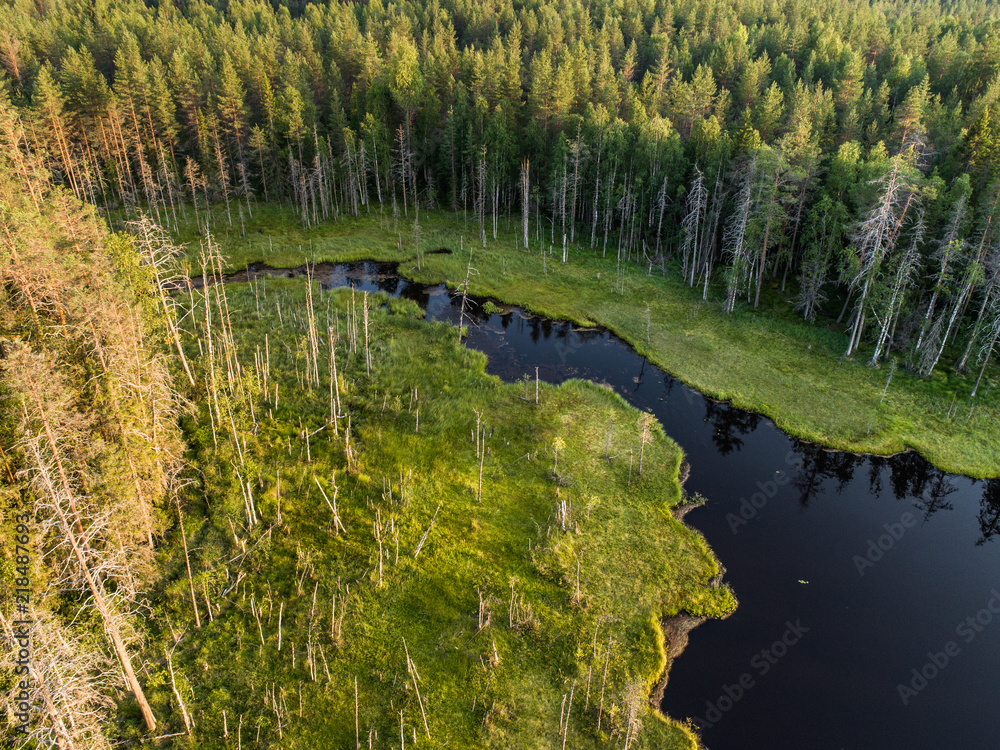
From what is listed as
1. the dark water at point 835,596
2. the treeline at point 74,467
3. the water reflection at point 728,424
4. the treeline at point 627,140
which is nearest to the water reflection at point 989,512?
the dark water at point 835,596

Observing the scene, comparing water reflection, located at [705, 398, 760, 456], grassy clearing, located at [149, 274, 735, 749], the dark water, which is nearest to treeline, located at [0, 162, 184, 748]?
grassy clearing, located at [149, 274, 735, 749]

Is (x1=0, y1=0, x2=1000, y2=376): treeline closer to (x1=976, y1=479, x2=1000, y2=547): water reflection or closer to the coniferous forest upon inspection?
the coniferous forest

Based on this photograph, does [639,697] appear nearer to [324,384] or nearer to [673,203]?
[324,384]

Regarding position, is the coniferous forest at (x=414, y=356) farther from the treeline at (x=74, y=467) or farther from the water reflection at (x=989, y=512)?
the water reflection at (x=989, y=512)

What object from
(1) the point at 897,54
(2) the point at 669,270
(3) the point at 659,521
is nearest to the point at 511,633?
(3) the point at 659,521

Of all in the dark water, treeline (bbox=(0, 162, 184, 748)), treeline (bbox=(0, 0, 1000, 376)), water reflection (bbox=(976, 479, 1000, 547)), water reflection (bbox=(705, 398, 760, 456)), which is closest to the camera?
treeline (bbox=(0, 162, 184, 748))

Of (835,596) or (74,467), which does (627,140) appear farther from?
(74,467)
